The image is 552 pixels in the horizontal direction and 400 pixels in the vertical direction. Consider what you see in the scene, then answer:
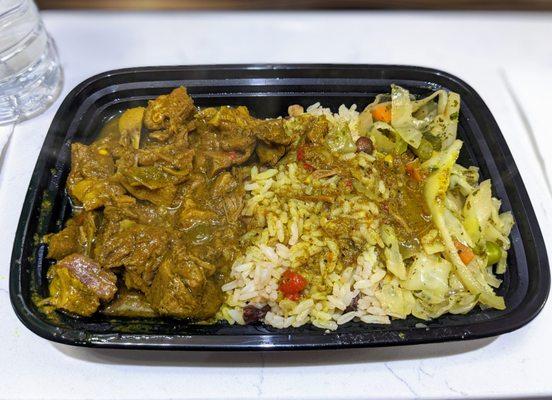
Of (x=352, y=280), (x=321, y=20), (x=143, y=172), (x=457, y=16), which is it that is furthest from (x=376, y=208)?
(x=457, y=16)

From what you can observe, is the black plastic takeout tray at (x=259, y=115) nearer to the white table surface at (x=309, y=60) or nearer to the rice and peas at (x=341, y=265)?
the rice and peas at (x=341, y=265)

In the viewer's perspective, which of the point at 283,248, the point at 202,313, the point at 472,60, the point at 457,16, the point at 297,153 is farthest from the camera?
the point at 457,16

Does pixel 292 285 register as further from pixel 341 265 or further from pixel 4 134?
pixel 4 134

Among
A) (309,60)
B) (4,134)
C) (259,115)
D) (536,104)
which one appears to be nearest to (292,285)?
(259,115)

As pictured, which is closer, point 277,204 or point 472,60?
point 277,204

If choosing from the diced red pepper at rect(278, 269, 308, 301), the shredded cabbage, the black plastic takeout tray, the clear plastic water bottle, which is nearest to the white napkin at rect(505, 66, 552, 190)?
the black plastic takeout tray

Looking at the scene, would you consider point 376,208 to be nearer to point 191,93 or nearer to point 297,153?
point 297,153

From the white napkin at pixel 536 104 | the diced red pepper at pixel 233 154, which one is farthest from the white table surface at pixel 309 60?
the diced red pepper at pixel 233 154
